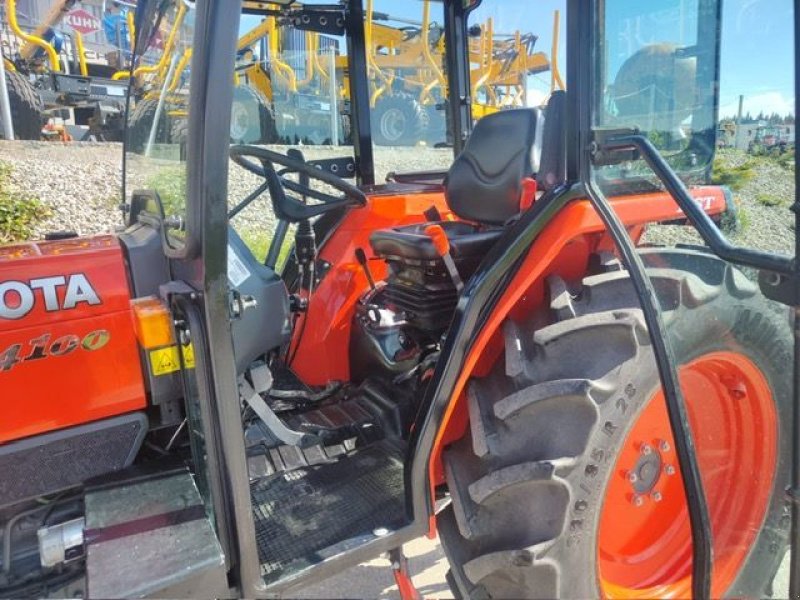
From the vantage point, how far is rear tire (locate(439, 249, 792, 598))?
137 centimetres

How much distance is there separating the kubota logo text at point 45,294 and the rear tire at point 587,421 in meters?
0.97

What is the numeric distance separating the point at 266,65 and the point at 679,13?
1.90 meters

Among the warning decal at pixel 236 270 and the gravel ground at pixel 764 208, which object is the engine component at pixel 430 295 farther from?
the gravel ground at pixel 764 208

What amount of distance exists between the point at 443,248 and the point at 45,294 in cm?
97

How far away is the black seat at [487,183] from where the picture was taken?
189 cm

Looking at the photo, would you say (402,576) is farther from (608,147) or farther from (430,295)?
(608,147)

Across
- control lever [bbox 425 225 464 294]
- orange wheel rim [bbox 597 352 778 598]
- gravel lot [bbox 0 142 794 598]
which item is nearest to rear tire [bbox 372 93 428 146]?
gravel lot [bbox 0 142 794 598]

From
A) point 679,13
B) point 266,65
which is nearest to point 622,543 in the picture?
point 679,13

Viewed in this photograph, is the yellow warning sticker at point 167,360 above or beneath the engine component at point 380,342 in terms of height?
above

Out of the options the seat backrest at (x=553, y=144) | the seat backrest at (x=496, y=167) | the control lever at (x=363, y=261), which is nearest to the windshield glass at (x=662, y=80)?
the seat backrest at (x=553, y=144)

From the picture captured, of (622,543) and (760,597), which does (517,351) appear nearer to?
(622,543)

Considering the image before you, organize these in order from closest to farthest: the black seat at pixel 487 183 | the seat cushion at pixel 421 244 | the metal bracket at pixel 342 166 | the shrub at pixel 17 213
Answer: the seat cushion at pixel 421 244 < the black seat at pixel 487 183 < the metal bracket at pixel 342 166 < the shrub at pixel 17 213

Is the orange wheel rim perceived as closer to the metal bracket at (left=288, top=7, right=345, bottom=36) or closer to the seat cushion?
the seat cushion

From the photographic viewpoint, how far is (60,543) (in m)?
1.30
